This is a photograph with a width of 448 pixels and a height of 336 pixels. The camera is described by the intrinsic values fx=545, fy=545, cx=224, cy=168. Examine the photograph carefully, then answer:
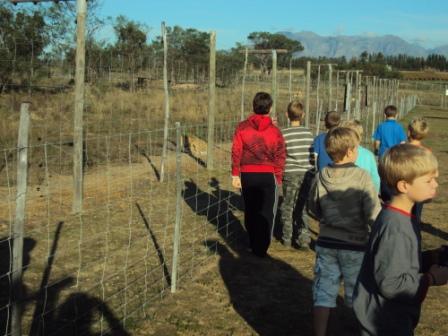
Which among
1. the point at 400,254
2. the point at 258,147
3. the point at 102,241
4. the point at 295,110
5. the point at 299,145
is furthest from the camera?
the point at 102,241

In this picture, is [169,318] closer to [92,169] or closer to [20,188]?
Result: [20,188]

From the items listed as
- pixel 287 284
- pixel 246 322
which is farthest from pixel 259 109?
pixel 246 322

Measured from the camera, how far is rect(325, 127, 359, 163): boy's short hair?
3287mm

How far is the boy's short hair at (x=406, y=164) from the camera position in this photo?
2.15 metres

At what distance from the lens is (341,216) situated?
3379 mm

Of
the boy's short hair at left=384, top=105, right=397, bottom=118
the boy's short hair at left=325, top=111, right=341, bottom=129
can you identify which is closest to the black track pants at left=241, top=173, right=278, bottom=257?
the boy's short hair at left=325, top=111, right=341, bottom=129

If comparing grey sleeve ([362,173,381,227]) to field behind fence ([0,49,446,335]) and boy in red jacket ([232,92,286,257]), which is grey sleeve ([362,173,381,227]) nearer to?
field behind fence ([0,49,446,335])

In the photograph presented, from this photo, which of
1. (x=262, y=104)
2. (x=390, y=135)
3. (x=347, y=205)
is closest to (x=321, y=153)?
(x=262, y=104)

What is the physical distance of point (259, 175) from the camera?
546 cm

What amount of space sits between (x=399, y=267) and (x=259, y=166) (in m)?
3.37

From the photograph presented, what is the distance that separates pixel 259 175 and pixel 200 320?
1.76 metres

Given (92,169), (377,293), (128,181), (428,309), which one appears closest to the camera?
(377,293)

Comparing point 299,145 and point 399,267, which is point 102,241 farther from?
point 399,267

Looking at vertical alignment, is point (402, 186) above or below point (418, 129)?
below
